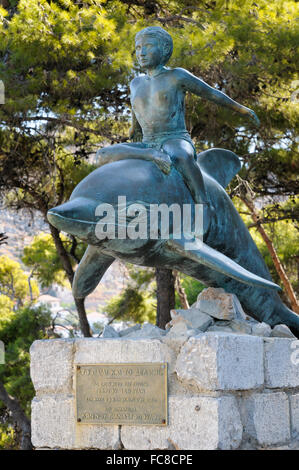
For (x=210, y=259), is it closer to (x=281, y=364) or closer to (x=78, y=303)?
(x=281, y=364)

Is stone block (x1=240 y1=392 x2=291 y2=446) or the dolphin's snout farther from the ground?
the dolphin's snout

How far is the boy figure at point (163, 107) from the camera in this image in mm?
4816

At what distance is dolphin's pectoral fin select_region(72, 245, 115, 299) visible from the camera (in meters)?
5.09

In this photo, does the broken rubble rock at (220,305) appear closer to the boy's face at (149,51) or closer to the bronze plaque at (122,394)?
the bronze plaque at (122,394)

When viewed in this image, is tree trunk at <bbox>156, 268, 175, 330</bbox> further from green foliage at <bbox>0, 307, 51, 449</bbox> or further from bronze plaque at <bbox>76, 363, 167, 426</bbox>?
bronze plaque at <bbox>76, 363, 167, 426</bbox>

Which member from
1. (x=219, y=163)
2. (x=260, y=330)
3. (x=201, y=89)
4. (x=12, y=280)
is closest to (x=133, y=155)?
(x=201, y=89)

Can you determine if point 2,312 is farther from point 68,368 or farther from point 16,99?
point 68,368

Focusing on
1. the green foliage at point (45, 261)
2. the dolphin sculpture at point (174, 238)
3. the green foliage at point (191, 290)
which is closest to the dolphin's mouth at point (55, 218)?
the dolphin sculpture at point (174, 238)

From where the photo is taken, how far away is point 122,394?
14.8 feet

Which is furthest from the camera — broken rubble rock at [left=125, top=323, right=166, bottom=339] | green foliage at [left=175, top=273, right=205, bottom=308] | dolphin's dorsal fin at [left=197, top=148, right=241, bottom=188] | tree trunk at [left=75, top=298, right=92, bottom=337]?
green foliage at [left=175, top=273, right=205, bottom=308]

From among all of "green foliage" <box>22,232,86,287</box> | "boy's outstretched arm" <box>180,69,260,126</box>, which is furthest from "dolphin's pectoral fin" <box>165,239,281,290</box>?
"green foliage" <box>22,232,86,287</box>

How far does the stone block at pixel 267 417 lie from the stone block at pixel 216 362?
13 centimetres

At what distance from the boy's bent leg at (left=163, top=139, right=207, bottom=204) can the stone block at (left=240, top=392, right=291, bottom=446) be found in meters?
1.37

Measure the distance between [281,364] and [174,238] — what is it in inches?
45.9
